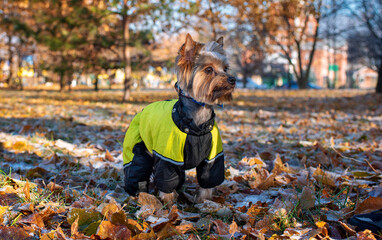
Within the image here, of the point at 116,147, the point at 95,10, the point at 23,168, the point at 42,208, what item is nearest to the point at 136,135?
the point at 42,208

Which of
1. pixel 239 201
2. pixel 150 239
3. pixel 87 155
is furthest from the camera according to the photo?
pixel 87 155

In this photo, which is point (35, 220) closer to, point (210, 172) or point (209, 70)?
point (210, 172)

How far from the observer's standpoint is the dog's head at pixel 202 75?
2922mm

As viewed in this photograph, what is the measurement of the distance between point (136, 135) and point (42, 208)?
1.05 metres

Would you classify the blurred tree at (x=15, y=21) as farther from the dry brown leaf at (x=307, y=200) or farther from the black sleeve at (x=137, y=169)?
the dry brown leaf at (x=307, y=200)

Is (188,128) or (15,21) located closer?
(188,128)

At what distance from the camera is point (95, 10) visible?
1204 cm

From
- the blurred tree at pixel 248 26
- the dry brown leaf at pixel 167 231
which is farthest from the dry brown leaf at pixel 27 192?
the blurred tree at pixel 248 26

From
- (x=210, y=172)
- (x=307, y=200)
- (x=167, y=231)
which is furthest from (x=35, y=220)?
(x=307, y=200)

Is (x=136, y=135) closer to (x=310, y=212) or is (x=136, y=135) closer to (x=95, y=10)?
(x=310, y=212)

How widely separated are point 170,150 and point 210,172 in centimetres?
47

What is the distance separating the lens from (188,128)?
2.80m

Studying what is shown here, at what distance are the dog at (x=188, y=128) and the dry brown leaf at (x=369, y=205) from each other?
1161mm

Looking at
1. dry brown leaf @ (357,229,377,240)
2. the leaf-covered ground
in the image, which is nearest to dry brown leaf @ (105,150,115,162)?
the leaf-covered ground
